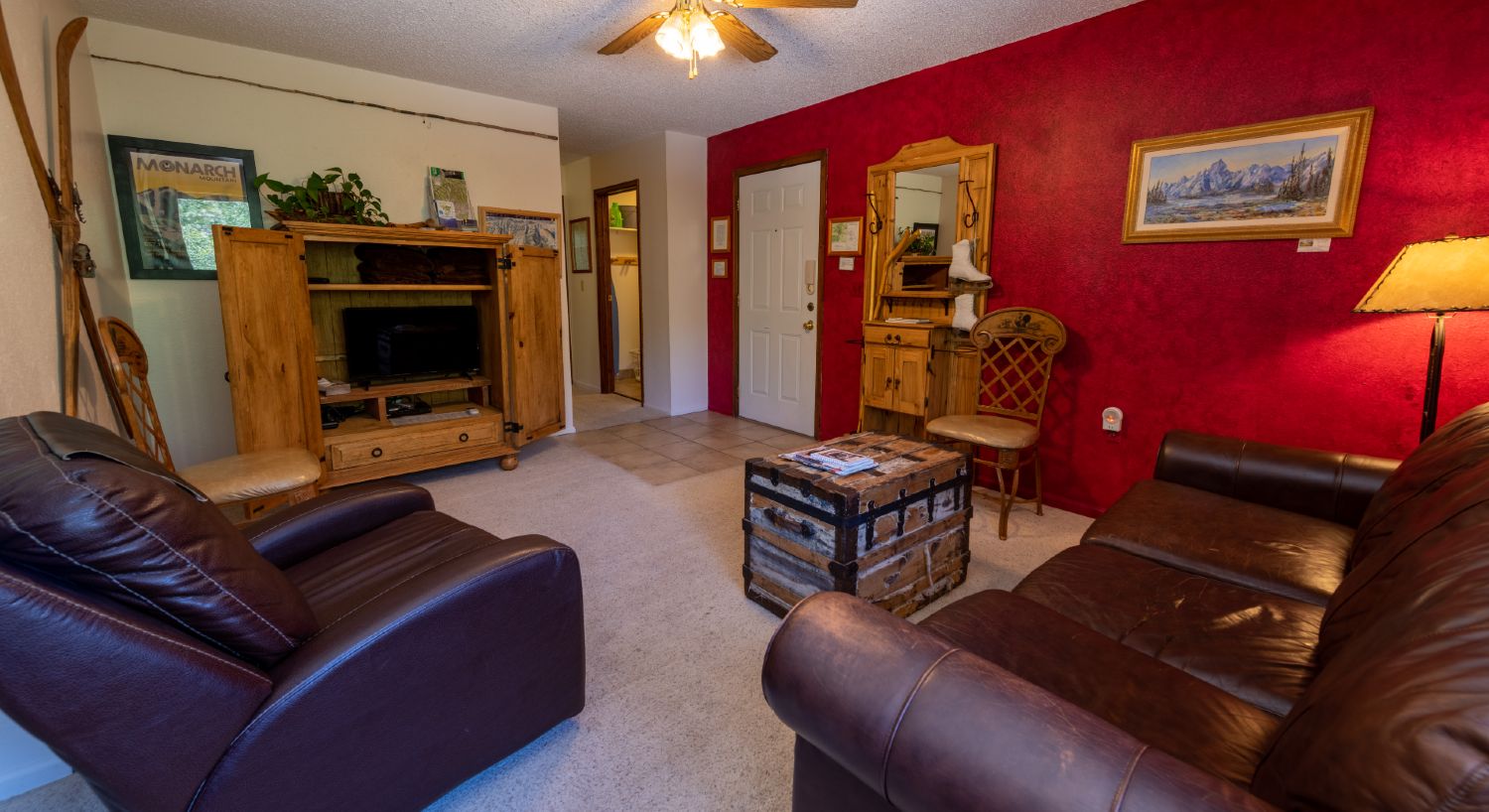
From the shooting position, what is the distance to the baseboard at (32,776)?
1.47 m

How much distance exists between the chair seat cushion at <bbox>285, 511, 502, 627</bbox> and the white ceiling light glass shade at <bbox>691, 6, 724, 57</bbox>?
1.99 m

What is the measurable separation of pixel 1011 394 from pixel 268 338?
12.5ft

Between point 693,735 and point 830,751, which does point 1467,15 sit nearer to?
point 830,751

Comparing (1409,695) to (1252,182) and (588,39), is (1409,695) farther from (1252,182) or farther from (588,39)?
(588,39)

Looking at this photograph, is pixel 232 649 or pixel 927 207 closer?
pixel 232 649

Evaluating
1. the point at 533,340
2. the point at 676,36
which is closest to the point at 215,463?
the point at 533,340

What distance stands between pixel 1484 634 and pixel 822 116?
4322mm

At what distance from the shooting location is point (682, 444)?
15.2 feet

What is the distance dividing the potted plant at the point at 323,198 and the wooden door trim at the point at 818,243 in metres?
2.62

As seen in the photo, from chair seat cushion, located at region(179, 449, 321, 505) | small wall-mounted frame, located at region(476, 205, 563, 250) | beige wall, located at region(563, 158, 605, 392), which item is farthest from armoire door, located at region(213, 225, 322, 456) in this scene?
beige wall, located at region(563, 158, 605, 392)

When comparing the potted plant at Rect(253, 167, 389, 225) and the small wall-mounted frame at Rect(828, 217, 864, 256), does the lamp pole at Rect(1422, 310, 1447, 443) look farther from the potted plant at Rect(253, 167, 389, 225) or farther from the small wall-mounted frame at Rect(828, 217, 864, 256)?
the potted plant at Rect(253, 167, 389, 225)

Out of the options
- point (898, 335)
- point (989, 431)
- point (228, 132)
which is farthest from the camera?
point (898, 335)

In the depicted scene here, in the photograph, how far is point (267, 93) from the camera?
11.3 ft

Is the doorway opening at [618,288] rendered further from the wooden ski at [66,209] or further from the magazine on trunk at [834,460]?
the magazine on trunk at [834,460]
